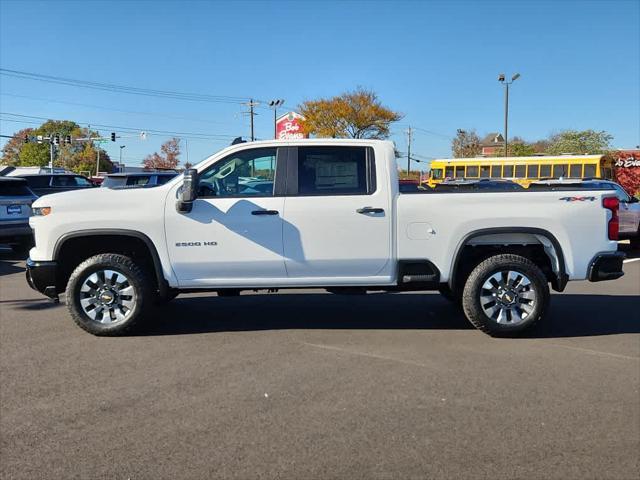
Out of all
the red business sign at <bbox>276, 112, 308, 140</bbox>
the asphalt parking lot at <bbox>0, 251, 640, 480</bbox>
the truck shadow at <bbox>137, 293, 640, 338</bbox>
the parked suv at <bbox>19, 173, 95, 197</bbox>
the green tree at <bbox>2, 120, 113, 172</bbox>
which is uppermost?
the green tree at <bbox>2, 120, 113, 172</bbox>

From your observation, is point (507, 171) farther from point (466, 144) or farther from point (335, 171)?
point (466, 144)

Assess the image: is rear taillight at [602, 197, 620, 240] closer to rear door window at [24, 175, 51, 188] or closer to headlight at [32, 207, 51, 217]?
headlight at [32, 207, 51, 217]

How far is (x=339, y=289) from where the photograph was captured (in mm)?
6184

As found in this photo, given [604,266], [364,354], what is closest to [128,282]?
[364,354]

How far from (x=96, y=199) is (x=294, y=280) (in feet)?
7.31

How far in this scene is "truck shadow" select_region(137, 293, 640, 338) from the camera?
21.2 feet

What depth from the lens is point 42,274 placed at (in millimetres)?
5953

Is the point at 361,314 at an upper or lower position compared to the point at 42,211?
lower

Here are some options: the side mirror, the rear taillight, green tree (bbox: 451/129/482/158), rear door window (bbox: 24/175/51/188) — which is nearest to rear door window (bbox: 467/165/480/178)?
rear door window (bbox: 24/175/51/188)

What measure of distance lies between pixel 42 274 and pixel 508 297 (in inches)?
194

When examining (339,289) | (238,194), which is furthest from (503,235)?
(238,194)

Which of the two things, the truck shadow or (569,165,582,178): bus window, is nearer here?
the truck shadow

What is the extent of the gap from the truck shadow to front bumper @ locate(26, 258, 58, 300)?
3.55 feet

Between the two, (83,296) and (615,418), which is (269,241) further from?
(615,418)
